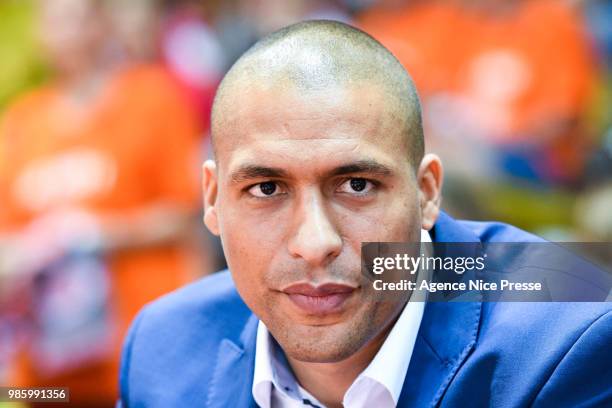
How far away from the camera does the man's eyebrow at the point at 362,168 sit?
2.27m

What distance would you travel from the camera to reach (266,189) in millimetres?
2354

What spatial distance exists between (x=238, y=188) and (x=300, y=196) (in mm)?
190

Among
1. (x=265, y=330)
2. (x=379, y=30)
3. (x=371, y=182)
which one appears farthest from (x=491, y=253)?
(x=379, y=30)

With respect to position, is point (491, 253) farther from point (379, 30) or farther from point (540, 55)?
point (379, 30)

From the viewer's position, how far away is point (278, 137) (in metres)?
2.30

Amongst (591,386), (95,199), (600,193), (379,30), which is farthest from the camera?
(379,30)

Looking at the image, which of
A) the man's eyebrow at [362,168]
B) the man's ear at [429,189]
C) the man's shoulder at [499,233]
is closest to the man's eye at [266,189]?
the man's eyebrow at [362,168]

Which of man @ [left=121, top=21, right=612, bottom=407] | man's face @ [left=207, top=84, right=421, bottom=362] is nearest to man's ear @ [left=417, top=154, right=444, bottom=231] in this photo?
man @ [left=121, top=21, right=612, bottom=407]

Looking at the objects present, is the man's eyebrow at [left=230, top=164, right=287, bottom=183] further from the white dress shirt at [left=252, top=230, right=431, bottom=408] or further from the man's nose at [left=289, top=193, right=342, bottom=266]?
the white dress shirt at [left=252, top=230, right=431, bottom=408]

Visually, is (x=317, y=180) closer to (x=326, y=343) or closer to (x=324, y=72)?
(x=324, y=72)

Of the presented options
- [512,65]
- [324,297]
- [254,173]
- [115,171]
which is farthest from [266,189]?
[512,65]

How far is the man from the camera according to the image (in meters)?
2.24

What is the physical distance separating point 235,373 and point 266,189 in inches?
23.6

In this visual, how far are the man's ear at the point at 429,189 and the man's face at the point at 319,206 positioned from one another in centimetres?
11
